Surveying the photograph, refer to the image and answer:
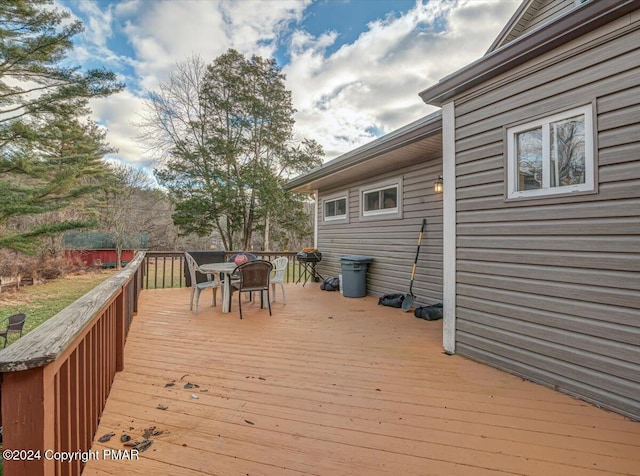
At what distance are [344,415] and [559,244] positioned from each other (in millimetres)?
2086

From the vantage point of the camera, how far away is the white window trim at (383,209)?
18.2 ft

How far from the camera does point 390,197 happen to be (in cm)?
584

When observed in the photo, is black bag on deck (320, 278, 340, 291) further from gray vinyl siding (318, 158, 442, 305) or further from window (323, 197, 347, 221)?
window (323, 197, 347, 221)

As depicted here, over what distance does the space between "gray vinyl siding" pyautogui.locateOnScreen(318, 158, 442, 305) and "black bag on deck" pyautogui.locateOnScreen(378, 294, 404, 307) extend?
0.22 meters

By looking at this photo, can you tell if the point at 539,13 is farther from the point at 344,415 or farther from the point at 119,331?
the point at 119,331

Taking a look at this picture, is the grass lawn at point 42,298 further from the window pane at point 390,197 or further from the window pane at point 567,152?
the window pane at point 567,152

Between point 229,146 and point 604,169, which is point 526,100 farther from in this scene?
point 229,146

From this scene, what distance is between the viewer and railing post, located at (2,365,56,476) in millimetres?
844

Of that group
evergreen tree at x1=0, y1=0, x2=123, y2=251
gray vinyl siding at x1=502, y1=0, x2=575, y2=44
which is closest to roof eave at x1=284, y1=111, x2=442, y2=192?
gray vinyl siding at x1=502, y1=0, x2=575, y2=44

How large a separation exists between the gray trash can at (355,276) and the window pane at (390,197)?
1.13 metres

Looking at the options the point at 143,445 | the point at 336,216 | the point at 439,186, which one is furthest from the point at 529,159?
the point at 336,216

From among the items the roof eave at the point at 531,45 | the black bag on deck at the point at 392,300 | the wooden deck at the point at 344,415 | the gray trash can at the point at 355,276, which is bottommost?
the wooden deck at the point at 344,415

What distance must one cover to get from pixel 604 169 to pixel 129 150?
1624cm

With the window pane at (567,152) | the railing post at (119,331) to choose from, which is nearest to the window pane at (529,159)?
the window pane at (567,152)
